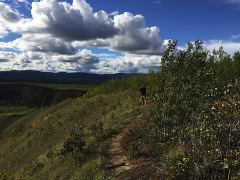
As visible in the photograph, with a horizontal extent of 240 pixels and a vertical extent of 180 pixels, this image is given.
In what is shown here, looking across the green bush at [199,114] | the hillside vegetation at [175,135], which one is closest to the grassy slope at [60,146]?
the hillside vegetation at [175,135]

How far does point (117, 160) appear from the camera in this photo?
2194 centimetres

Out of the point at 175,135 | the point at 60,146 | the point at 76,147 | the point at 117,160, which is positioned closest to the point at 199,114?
the point at 175,135

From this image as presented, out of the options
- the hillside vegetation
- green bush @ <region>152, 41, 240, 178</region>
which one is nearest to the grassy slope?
the hillside vegetation

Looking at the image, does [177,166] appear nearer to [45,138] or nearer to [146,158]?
[146,158]

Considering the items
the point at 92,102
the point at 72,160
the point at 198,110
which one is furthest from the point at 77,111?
the point at 198,110

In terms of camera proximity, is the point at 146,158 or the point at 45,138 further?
the point at 45,138

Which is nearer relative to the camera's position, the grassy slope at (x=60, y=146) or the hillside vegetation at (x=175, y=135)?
the hillside vegetation at (x=175, y=135)

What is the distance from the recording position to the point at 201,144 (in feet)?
50.8

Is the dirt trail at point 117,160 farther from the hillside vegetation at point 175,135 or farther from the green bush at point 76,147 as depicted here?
the green bush at point 76,147

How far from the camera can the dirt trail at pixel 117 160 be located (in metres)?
19.9

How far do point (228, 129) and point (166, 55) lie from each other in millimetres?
10058

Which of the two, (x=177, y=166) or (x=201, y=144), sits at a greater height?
(x=201, y=144)

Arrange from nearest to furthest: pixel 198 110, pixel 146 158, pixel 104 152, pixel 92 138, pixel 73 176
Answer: pixel 198 110, pixel 146 158, pixel 73 176, pixel 104 152, pixel 92 138

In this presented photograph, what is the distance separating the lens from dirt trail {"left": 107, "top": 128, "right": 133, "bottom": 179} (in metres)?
19.9
